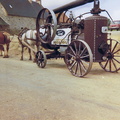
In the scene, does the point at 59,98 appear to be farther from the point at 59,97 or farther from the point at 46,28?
the point at 46,28

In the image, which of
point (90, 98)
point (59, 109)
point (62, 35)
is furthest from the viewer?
point (62, 35)

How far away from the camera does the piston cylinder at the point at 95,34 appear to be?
735 centimetres

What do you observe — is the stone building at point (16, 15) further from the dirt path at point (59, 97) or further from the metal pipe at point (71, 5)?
the dirt path at point (59, 97)

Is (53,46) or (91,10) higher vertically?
(91,10)

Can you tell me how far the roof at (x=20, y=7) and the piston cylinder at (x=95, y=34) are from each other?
32362 millimetres

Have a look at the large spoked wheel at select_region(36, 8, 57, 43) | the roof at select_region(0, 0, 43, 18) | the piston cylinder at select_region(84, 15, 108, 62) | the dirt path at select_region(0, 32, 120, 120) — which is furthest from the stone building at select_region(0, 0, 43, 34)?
the dirt path at select_region(0, 32, 120, 120)

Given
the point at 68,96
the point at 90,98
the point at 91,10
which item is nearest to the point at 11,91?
the point at 68,96

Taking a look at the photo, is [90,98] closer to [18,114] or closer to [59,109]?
[59,109]

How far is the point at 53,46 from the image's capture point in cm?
934

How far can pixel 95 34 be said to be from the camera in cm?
738

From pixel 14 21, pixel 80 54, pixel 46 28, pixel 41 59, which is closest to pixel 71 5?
pixel 46 28

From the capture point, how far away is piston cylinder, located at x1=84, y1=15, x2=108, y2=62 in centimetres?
735

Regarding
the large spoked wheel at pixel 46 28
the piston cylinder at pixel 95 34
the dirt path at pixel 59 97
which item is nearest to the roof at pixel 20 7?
the large spoked wheel at pixel 46 28

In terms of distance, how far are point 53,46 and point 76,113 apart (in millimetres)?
5657
